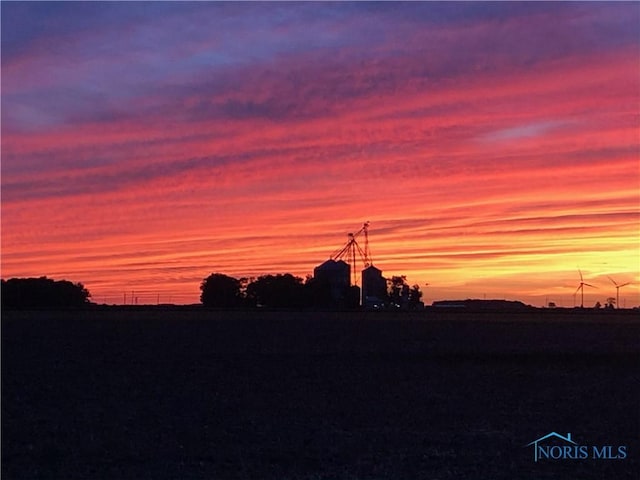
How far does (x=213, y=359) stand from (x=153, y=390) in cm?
1132

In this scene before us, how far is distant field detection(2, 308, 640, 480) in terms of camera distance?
56.0ft

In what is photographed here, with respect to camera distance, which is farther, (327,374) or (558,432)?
(327,374)

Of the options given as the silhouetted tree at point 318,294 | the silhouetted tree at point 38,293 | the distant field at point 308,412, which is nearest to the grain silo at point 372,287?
the silhouetted tree at point 318,294

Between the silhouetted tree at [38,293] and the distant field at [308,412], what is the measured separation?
148 meters

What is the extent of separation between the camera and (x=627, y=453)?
1847 cm

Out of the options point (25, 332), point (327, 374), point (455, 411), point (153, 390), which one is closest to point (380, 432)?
point (455, 411)

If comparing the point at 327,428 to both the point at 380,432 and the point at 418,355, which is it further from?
the point at 418,355

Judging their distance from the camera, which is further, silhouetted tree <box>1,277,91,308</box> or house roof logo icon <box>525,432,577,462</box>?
silhouetted tree <box>1,277,91,308</box>

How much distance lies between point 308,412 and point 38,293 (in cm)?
17823

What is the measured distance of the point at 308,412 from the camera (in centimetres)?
2323

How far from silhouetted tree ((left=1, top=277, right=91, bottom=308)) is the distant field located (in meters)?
148

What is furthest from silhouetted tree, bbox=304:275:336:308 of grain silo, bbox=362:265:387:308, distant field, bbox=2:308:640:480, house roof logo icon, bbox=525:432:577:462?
house roof logo icon, bbox=525:432:577:462

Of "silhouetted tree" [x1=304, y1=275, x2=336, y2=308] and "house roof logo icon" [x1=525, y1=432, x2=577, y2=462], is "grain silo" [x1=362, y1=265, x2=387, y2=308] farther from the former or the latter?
"house roof logo icon" [x1=525, y1=432, x2=577, y2=462]

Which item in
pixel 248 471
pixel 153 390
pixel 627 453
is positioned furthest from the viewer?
pixel 153 390
